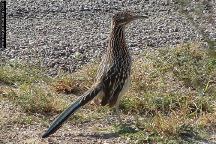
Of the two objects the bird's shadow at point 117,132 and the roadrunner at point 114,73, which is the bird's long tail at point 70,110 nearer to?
the roadrunner at point 114,73

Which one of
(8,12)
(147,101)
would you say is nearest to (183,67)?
(147,101)

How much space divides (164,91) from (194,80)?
1.27 feet

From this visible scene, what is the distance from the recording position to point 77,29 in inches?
452

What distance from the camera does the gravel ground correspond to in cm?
1020

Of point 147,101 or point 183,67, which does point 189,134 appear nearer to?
point 147,101

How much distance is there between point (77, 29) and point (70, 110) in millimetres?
4548

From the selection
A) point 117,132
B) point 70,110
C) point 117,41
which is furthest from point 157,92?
point 70,110

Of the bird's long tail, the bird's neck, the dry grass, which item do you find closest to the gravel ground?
the dry grass

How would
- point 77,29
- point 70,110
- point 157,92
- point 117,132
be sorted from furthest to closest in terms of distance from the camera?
1. point 77,29
2. point 157,92
3. point 117,132
4. point 70,110

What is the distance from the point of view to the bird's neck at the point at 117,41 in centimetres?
755

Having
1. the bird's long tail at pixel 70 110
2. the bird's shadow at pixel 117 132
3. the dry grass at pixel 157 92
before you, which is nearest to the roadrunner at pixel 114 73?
the bird's long tail at pixel 70 110

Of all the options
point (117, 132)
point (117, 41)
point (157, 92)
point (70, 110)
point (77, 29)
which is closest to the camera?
point (70, 110)

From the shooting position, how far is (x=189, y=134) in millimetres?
7230

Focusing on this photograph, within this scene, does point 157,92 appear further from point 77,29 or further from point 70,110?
point 77,29
